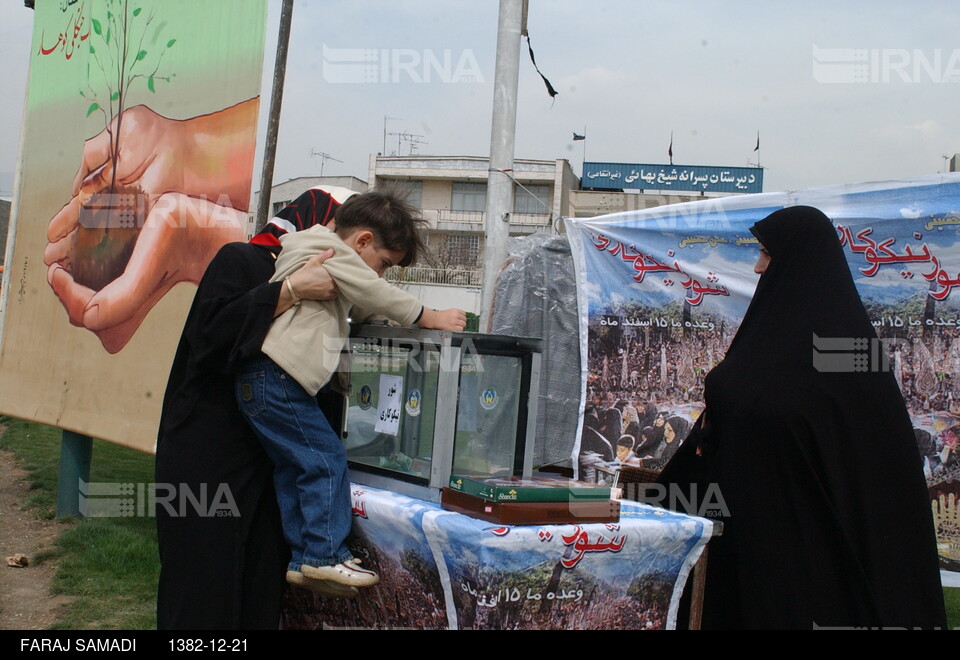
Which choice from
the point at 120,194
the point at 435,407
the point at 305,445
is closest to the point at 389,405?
the point at 435,407

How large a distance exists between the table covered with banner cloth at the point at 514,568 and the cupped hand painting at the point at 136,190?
2016 millimetres

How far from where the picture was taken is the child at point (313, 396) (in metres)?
2.05

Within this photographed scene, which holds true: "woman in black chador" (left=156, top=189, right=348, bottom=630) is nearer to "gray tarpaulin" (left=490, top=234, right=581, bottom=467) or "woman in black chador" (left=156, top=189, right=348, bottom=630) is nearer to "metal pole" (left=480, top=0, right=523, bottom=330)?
"gray tarpaulin" (left=490, top=234, right=581, bottom=467)

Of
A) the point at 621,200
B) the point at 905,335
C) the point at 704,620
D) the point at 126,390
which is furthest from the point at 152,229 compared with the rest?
the point at 621,200

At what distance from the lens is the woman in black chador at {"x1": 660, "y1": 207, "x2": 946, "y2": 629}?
7.48 ft

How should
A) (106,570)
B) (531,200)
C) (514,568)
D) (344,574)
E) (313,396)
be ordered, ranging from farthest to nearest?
1. (531,200)
2. (106,570)
3. (313,396)
4. (344,574)
5. (514,568)

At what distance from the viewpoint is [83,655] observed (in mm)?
2873

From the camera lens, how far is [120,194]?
4617mm

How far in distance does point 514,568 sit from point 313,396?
2.13ft

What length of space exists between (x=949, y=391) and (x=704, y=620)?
2182 millimetres

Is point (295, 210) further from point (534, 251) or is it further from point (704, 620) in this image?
point (534, 251)

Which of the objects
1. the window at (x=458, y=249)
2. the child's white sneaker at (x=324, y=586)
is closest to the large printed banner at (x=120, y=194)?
the child's white sneaker at (x=324, y=586)

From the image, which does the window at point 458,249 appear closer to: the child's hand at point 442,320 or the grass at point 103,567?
the grass at point 103,567

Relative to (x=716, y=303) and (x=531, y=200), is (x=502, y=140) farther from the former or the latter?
(x=531, y=200)
